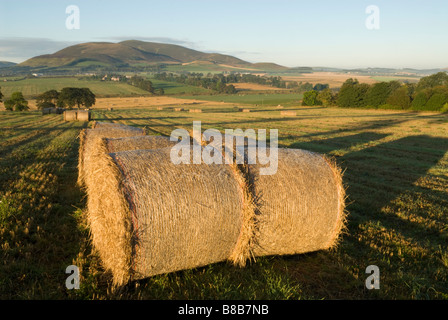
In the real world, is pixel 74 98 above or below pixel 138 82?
below

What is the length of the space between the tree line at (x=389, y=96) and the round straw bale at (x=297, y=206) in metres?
58.1

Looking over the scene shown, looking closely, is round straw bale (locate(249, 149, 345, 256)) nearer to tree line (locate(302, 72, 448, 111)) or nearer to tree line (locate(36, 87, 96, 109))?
tree line (locate(302, 72, 448, 111))

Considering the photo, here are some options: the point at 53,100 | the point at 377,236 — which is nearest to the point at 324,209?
the point at 377,236

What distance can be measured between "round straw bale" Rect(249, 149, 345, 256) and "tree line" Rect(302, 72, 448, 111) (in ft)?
191

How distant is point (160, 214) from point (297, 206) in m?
2.49

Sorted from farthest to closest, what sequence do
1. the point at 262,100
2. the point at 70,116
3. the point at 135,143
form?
1. the point at 262,100
2. the point at 70,116
3. the point at 135,143

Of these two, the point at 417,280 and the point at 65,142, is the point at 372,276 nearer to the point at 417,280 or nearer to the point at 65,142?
the point at 417,280

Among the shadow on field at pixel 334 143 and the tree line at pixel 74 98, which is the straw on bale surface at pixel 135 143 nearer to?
the shadow on field at pixel 334 143

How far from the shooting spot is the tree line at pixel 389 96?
55.6 meters

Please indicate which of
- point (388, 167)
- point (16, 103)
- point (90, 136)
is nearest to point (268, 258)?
point (90, 136)

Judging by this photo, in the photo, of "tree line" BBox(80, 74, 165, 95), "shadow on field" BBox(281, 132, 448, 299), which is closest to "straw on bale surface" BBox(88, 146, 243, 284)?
"shadow on field" BBox(281, 132, 448, 299)

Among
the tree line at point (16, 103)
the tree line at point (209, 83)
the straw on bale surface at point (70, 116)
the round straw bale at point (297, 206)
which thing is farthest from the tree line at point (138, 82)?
the round straw bale at point (297, 206)

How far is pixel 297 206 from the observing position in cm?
566

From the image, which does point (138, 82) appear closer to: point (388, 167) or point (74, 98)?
point (74, 98)
